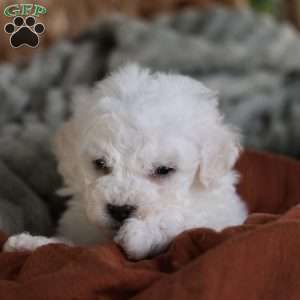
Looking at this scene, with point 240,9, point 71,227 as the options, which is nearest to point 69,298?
point 71,227

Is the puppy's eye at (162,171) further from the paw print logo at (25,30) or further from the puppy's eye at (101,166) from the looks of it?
the paw print logo at (25,30)

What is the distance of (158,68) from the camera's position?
167 inches

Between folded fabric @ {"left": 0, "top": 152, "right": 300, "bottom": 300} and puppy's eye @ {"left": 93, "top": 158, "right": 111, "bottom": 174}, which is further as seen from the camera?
puppy's eye @ {"left": 93, "top": 158, "right": 111, "bottom": 174}

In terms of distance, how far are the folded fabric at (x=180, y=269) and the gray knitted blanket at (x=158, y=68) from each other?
93 cm

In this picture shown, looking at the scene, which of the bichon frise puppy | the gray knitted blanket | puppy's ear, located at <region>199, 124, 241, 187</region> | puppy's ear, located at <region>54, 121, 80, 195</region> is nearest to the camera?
the bichon frise puppy

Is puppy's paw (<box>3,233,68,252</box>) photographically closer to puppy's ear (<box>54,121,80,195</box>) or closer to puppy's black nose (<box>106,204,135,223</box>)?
puppy's black nose (<box>106,204,135,223</box>)

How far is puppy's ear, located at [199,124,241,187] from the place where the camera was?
247 centimetres

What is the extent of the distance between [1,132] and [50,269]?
181cm

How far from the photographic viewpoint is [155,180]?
233 centimetres

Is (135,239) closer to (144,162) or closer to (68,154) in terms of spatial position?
(144,162)

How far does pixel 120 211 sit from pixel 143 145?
27 centimetres

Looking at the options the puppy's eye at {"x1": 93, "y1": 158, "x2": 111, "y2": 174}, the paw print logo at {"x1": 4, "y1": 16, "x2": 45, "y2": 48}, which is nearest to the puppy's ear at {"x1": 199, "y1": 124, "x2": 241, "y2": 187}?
the puppy's eye at {"x1": 93, "y1": 158, "x2": 111, "y2": 174}

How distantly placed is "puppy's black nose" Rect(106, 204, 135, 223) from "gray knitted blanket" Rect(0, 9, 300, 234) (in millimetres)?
787

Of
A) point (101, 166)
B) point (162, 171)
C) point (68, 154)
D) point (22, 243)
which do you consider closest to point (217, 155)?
point (162, 171)
